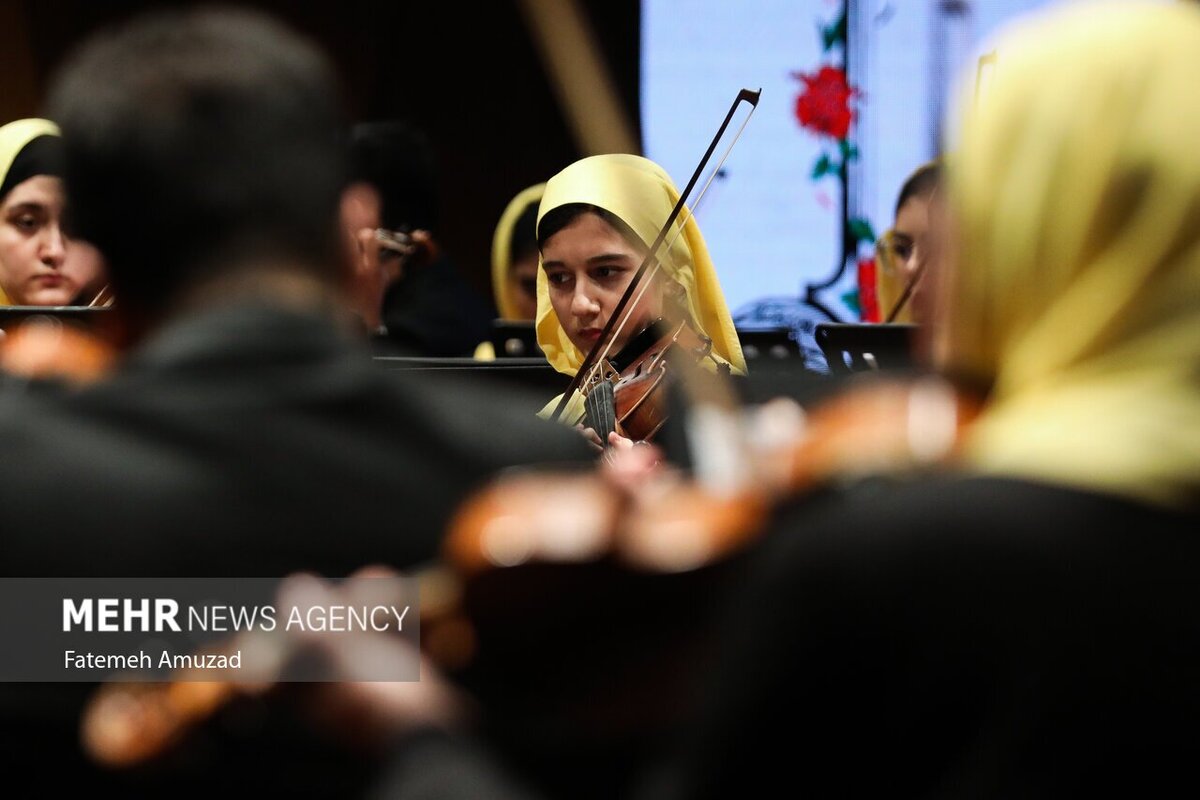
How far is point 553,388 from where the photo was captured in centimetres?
260

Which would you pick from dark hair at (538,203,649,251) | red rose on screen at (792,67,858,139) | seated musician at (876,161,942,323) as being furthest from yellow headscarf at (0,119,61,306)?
red rose on screen at (792,67,858,139)

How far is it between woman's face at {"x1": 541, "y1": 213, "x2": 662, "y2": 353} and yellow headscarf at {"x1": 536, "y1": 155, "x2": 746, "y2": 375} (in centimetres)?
4

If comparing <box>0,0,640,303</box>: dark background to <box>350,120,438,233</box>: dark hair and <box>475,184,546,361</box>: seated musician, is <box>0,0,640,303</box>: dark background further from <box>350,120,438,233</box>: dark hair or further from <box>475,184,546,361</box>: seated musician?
<box>350,120,438,233</box>: dark hair

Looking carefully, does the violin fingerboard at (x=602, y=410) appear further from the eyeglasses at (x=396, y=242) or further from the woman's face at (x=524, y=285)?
the woman's face at (x=524, y=285)

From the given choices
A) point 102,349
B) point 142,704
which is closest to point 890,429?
point 142,704

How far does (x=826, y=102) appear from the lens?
5.15 meters

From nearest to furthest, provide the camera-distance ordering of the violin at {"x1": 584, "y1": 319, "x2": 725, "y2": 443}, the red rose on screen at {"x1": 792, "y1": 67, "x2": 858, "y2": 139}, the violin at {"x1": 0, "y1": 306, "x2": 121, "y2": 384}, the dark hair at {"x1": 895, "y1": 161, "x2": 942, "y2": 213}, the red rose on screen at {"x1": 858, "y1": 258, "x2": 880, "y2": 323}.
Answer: the violin at {"x1": 0, "y1": 306, "x2": 121, "y2": 384}, the violin at {"x1": 584, "y1": 319, "x2": 725, "y2": 443}, the dark hair at {"x1": 895, "y1": 161, "x2": 942, "y2": 213}, the red rose on screen at {"x1": 858, "y1": 258, "x2": 880, "y2": 323}, the red rose on screen at {"x1": 792, "y1": 67, "x2": 858, "y2": 139}

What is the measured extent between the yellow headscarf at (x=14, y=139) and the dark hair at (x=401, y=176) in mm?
614

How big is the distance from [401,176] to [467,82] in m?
2.33

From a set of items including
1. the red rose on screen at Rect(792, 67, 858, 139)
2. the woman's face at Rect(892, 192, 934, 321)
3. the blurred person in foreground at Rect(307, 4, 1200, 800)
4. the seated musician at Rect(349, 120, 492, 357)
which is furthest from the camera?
the red rose on screen at Rect(792, 67, 858, 139)

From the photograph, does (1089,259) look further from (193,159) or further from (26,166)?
(26,166)

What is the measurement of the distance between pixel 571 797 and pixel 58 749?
330 mm

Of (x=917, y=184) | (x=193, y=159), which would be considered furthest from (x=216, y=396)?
(x=917, y=184)

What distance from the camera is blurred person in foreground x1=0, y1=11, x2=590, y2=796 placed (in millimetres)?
971
